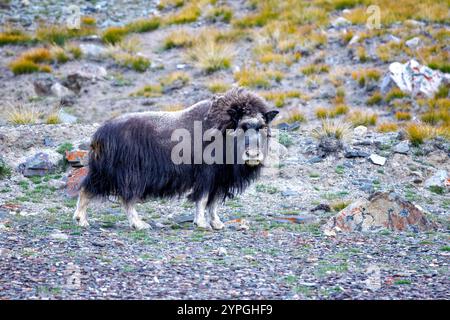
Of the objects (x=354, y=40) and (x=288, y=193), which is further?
Result: (x=354, y=40)

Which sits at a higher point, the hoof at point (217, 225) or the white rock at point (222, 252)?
the white rock at point (222, 252)

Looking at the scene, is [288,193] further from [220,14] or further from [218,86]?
[220,14]

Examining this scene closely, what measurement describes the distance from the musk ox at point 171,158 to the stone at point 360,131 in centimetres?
428

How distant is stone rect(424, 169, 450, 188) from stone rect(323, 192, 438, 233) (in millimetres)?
2140

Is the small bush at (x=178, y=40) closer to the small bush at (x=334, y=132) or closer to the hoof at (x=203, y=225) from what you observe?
the small bush at (x=334, y=132)

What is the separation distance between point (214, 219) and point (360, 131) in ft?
16.6

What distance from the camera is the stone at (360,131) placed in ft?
39.9

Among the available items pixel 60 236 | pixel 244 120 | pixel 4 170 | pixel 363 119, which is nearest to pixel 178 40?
pixel 363 119

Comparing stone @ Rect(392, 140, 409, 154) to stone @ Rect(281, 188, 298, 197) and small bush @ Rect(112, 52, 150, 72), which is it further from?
small bush @ Rect(112, 52, 150, 72)

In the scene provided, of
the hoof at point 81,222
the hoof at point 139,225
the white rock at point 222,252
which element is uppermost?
the white rock at point 222,252

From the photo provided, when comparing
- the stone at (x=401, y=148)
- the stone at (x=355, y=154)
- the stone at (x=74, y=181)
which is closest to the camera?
the stone at (x=74, y=181)

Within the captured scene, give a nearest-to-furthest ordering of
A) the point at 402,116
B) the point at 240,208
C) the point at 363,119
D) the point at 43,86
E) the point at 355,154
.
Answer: the point at 240,208 < the point at 355,154 < the point at 363,119 < the point at 402,116 < the point at 43,86

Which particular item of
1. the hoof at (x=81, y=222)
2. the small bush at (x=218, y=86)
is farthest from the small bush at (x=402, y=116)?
the hoof at (x=81, y=222)

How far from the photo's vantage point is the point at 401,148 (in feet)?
36.4
